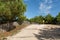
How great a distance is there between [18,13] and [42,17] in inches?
3002

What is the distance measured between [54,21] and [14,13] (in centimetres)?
6246

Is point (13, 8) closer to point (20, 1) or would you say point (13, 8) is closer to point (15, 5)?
point (15, 5)

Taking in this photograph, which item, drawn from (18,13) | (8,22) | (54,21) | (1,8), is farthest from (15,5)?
(54,21)

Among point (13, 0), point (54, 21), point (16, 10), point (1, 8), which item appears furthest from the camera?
point (54, 21)

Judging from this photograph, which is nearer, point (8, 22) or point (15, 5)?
point (15, 5)

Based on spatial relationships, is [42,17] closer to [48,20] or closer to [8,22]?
[48,20]

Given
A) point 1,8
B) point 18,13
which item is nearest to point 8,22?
point 18,13

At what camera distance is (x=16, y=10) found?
28.8 meters

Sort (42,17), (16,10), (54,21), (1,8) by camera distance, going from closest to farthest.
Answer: (1,8) < (16,10) < (54,21) < (42,17)

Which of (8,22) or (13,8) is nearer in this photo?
(13,8)

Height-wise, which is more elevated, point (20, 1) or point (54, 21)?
point (20, 1)

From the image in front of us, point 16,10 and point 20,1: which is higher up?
point 20,1

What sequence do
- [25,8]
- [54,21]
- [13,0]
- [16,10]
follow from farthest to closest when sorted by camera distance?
[54,21] < [25,8] < [16,10] < [13,0]

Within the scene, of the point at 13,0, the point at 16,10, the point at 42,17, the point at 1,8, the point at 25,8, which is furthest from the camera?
the point at 42,17
